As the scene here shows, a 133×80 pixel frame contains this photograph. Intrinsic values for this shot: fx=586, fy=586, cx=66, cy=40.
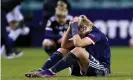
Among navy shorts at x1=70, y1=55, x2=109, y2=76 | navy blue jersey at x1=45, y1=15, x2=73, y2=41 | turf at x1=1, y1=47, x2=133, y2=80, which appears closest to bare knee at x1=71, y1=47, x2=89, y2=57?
navy shorts at x1=70, y1=55, x2=109, y2=76

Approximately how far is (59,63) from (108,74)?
88 cm

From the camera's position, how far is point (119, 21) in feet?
56.8

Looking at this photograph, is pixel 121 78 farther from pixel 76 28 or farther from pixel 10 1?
pixel 10 1

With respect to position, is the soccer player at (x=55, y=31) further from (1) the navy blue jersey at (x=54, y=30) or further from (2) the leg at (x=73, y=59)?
(2) the leg at (x=73, y=59)

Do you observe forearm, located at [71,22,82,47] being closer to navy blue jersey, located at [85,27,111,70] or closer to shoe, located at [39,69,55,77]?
navy blue jersey, located at [85,27,111,70]

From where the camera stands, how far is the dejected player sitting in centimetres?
707

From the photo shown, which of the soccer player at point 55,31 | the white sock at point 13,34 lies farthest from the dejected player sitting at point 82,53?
the white sock at point 13,34

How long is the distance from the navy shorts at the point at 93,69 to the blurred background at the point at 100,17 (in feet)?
31.5

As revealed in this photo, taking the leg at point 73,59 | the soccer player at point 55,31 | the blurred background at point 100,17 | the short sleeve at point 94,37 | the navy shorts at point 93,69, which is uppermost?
the blurred background at point 100,17

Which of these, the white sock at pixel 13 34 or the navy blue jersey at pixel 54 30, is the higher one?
the white sock at pixel 13 34

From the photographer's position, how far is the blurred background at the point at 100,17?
17.2m

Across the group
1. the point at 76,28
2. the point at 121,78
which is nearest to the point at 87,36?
the point at 76,28

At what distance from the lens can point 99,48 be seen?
7.29 metres

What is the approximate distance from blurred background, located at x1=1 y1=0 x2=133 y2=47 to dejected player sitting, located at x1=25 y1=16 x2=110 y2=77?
965 centimetres
